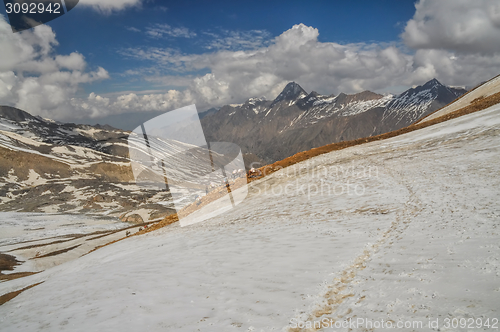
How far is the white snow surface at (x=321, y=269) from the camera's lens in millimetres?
7371

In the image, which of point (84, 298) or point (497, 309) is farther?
point (84, 298)

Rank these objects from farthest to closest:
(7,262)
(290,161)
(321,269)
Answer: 1. (7,262)
2. (290,161)
3. (321,269)

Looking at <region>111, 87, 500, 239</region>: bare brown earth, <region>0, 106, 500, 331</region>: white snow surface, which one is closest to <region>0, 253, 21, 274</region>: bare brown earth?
<region>111, 87, 500, 239</region>: bare brown earth

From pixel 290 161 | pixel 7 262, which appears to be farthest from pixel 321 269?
pixel 7 262

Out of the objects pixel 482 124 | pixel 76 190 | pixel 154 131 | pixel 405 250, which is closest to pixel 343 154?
pixel 482 124

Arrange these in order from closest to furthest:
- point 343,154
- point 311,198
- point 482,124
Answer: point 311,198, point 482,124, point 343,154

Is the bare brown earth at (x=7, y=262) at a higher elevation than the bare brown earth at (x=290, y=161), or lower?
lower

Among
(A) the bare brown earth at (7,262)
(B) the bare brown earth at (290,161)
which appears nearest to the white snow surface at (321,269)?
(B) the bare brown earth at (290,161)

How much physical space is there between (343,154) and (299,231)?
20.9 metres

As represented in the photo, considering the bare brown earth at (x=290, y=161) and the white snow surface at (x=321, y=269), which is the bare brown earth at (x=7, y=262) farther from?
the white snow surface at (x=321, y=269)

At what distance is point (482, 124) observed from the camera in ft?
88.1

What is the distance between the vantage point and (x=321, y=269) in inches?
389

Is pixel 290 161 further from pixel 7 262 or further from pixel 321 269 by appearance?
pixel 7 262

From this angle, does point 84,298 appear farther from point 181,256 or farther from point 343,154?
point 343,154
